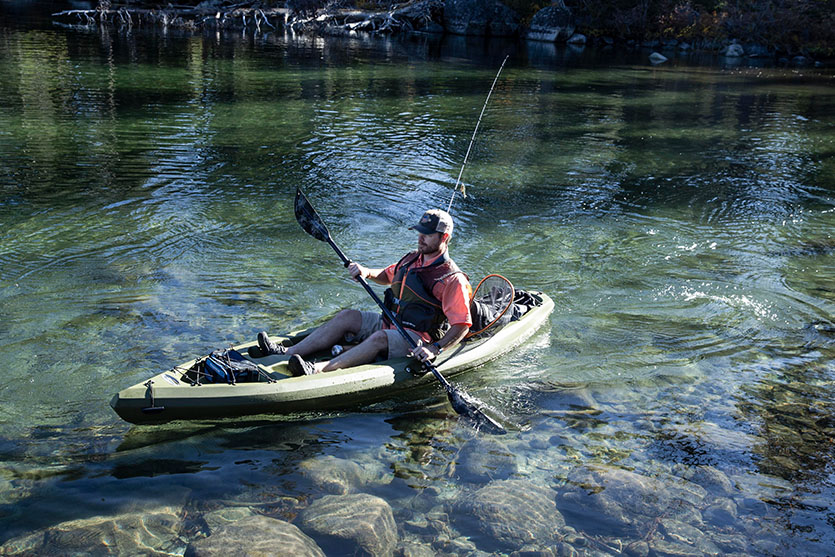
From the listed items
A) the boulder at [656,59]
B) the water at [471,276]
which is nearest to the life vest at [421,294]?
the water at [471,276]

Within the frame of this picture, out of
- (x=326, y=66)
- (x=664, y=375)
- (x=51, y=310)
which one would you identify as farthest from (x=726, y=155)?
(x=326, y=66)

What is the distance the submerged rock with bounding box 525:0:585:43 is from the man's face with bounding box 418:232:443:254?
128ft

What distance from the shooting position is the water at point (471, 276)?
4707 mm

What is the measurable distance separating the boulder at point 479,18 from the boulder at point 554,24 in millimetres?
2015

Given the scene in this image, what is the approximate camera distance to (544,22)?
42.6m

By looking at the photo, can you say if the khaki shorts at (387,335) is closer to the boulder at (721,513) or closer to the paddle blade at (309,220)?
the paddle blade at (309,220)

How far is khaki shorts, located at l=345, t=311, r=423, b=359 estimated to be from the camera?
6.07 meters

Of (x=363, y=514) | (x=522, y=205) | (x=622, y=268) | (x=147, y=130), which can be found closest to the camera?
(x=363, y=514)

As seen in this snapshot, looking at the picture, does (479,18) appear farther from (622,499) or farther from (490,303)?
(622,499)

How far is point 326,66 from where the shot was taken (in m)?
26.3

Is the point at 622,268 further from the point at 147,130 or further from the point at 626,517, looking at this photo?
the point at 147,130

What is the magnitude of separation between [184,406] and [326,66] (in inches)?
896

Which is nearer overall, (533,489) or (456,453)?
(533,489)

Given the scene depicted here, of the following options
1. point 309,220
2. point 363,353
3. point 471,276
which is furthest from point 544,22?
point 363,353
